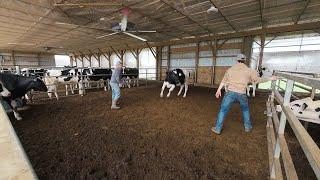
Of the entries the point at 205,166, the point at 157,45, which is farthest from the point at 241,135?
the point at 157,45

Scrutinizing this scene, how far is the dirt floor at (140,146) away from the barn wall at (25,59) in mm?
23149

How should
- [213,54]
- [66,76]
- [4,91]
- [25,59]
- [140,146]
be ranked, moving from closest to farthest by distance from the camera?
[140,146] → [4,91] → [66,76] → [213,54] → [25,59]

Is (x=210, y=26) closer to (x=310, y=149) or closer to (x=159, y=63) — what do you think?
(x=159, y=63)

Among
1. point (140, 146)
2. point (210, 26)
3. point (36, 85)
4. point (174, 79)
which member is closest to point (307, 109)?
point (140, 146)

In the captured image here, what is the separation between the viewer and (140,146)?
10.5 feet

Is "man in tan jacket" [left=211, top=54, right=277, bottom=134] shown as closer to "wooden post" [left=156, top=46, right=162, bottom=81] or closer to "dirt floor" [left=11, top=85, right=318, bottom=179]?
"dirt floor" [left=11, top=85, right=318, bottom=179]

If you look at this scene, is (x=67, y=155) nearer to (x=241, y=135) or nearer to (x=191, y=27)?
(x=241, y=135)

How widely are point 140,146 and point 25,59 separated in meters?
28.4

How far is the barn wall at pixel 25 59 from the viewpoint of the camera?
2330 centimetres

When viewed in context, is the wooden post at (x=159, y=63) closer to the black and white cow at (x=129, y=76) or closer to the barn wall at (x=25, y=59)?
the black and white cow at (x=129, y=76)

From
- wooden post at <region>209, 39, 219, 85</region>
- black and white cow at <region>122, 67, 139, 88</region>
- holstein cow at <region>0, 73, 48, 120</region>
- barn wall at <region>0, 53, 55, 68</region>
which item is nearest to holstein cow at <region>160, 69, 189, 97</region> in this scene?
black and white cow at <region>122, 67, 139, 88</region>

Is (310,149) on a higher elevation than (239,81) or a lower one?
lower

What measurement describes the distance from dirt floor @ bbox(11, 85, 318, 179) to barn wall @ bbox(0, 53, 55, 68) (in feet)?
75.9

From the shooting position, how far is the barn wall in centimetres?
2330
